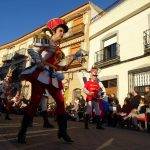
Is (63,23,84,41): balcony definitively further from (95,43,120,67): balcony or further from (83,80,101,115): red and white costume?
(83,80,101,115): red and white costume

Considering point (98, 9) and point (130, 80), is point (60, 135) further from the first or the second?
point (98, 9)

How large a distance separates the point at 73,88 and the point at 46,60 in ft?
69.2

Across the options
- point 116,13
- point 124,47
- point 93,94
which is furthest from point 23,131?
point 116,13

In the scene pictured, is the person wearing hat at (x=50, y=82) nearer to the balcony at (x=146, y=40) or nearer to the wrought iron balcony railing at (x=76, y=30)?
the balcony at (x=146, y=40)

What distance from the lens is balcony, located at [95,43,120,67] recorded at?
1966cm

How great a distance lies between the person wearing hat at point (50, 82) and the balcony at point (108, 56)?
14.8 meters

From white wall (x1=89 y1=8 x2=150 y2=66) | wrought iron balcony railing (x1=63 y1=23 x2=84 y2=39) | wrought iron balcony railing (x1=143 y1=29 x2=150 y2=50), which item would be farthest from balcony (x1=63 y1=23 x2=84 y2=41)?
wrought iron balcony railing (x1=143 y1=29 x2=150 y2=50)

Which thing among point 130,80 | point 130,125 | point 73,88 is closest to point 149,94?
point 130,125

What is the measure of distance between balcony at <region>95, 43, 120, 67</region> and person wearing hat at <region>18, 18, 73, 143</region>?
14815 mm

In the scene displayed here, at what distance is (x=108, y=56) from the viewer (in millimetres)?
21062

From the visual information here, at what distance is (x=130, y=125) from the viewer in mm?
11336

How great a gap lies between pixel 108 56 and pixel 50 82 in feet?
55.3

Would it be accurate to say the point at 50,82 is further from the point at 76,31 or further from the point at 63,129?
the point at 76,31

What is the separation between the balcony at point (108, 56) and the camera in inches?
774
